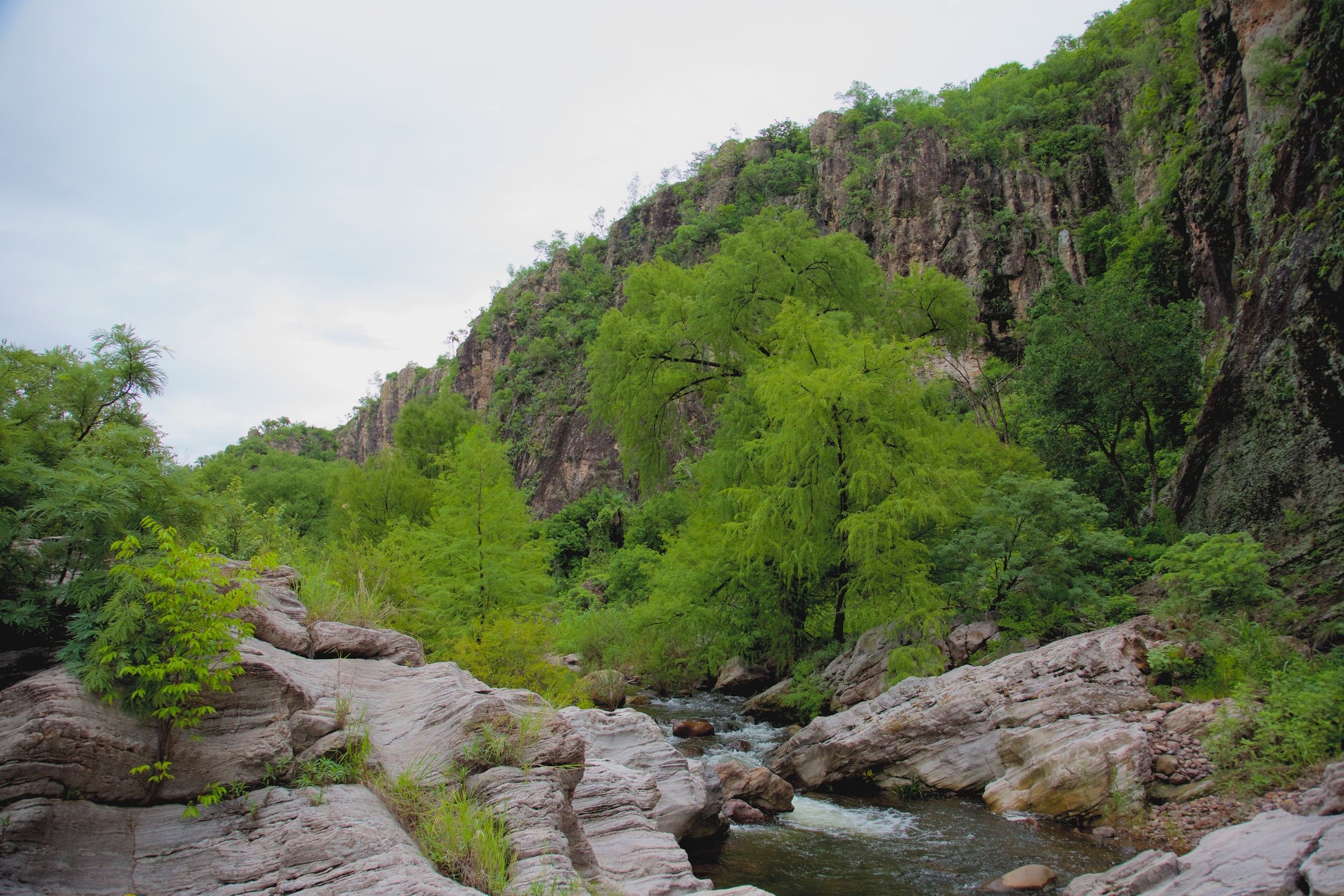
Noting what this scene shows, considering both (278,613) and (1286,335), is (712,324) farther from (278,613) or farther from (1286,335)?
(278,613)

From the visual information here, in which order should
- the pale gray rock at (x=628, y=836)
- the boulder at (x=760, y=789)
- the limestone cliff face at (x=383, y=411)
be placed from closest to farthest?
1. the pale gray rock at (x=628, y=836)
2. the boulder at (x=760, y=789)
3. the limestone cliff face at (x=383, y=411)

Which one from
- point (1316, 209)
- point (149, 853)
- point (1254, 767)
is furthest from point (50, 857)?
point (1316, 209)

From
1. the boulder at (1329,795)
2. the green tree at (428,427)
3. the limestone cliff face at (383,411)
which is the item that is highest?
the limestone cliff face at (383,411)

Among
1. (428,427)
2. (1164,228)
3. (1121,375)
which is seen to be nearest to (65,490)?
(1121,375)

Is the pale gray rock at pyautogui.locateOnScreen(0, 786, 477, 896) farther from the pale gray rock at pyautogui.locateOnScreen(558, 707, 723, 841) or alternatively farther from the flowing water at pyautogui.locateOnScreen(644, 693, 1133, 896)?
the flowing water at pyautogui.locateOnScreen(644, 693, 1133, 896)

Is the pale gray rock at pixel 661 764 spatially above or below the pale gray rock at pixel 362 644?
below

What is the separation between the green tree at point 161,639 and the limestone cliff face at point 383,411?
8078 cm

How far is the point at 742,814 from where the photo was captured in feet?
28.4

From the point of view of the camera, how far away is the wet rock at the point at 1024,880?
20.8 feet

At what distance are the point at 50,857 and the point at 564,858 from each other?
2721 millimetres

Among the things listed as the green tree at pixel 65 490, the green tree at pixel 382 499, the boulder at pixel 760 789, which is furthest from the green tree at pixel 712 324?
the green tree at pixel 65 490

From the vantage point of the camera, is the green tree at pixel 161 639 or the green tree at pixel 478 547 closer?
the green tree at pixel 161 639

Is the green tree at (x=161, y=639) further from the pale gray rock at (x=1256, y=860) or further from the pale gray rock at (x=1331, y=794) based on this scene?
the pale gray rock at (x=1331, y=794)

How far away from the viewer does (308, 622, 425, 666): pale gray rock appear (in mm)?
6820
